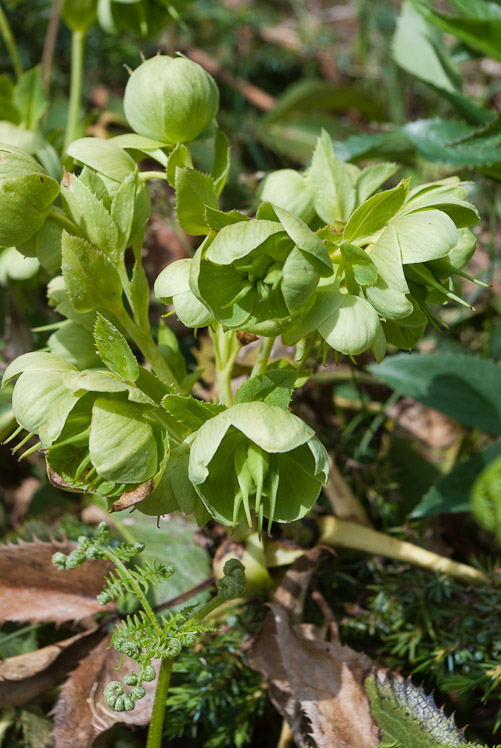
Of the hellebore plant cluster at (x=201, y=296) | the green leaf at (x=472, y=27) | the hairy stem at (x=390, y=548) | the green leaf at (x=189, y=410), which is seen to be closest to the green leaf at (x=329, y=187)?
the hellebore plant cluster at (x=201, y=296)

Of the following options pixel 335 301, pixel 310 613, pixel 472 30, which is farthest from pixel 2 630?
pixel 472 30

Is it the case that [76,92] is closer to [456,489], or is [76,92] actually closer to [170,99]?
[170,99]

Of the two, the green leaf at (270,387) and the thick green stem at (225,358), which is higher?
the green leaf at (270,387)

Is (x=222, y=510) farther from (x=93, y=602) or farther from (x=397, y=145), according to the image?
(x=397, y=145)

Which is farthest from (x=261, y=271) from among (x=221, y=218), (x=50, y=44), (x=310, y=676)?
(x=50, y=44)

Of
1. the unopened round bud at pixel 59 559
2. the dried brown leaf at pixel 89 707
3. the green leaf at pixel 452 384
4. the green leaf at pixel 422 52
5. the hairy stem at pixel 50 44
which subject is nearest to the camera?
the unopened round bud at pixel 59 559

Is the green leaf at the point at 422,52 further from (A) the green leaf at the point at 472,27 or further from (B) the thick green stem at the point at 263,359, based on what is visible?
(B) the thick green stem at the point at 263,359

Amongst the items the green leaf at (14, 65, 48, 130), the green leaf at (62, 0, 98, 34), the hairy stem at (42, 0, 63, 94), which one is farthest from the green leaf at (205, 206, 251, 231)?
the hairy stem at (42, 0, 63, 94)

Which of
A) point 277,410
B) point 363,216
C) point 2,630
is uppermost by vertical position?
point 363,216
